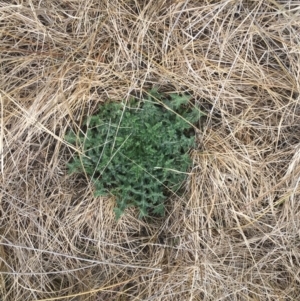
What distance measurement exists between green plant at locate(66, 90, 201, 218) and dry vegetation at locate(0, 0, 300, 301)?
0.07 m

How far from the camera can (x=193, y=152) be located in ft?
6.77

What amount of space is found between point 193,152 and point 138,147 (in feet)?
0.84

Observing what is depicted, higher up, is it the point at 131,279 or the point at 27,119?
the point at 27,119

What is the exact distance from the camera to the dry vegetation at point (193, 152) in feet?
6.60

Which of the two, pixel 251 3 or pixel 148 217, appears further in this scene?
pixel 148 217

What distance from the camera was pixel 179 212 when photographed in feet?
6.88

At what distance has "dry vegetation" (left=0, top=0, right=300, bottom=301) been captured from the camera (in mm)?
2012

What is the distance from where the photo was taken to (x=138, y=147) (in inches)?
79.1

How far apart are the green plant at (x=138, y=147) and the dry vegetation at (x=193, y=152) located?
0.24ft

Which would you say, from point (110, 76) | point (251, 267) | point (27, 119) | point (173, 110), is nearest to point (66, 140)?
point (27, 119)

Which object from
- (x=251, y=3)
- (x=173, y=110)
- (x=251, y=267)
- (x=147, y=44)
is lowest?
(x=251, y=267)

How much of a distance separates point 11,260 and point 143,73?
1067 millimetres

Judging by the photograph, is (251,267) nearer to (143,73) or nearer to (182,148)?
(182,148)

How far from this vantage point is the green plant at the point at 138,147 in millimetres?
1998
